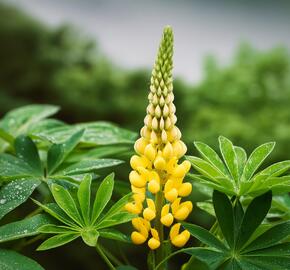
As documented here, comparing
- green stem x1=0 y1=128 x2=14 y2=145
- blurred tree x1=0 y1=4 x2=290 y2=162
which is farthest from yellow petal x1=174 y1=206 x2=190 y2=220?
blurred tree x1=0 y1=4 x2=290 y2=162

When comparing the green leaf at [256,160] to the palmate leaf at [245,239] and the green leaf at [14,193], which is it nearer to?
the palmate leaf at [245,239]

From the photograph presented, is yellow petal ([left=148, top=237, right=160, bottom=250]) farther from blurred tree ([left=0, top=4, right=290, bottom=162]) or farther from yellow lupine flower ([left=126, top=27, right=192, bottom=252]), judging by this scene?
blurred tree ([left=0, top=4, right=290, bottom=162])

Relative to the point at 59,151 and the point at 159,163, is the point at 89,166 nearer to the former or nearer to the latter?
the point at 59,151

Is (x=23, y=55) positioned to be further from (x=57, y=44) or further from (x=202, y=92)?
(x=202, y=92)

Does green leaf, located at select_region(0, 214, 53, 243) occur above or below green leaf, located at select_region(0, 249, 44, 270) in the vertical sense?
above

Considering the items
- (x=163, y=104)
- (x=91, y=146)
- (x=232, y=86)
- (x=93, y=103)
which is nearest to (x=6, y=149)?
(x=91, y=146)

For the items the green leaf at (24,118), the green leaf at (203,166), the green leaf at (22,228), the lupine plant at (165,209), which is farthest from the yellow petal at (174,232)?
the green leaf at (24,118)

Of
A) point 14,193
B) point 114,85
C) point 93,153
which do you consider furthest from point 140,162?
point 114,85
